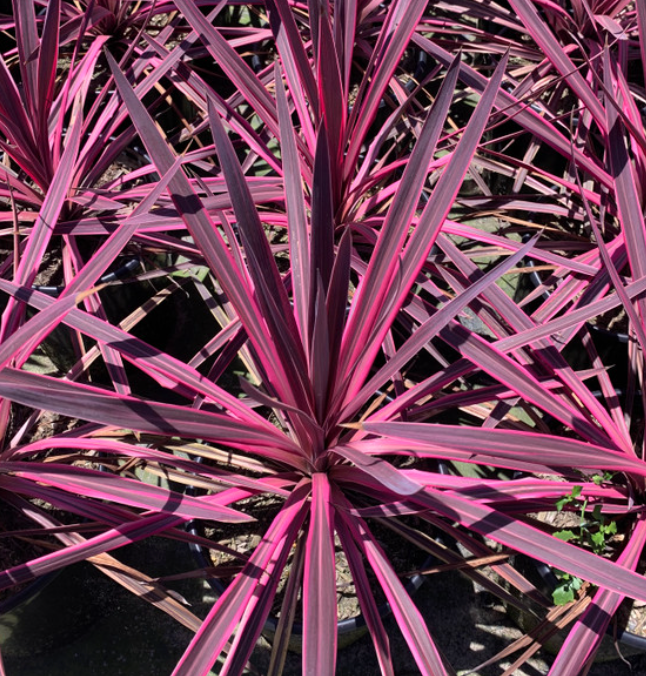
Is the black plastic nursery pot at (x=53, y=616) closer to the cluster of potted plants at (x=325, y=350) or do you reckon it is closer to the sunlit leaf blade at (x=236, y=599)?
the cluster of potted plants at (x=325, y=350)

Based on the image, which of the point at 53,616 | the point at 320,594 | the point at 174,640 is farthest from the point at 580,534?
the point at 53,616

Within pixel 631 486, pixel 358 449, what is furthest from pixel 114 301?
pixel 631 486

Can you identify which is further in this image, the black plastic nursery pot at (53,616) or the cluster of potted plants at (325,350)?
the black plastic nursery pot at (53,616)

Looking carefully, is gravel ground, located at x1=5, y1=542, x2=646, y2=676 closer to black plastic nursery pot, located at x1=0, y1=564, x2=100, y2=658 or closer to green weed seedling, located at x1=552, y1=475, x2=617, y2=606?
black plastic nursery pot, located at x1=0, y1=564, x2=100, y2=658

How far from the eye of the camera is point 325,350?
701mm

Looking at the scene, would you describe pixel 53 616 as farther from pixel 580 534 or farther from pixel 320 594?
pixel 580 534

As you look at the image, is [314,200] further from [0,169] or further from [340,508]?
[0,169]

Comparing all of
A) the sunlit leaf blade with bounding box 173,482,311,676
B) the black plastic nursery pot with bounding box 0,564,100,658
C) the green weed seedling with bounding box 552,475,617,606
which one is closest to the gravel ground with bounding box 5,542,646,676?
the black plastic nursery pot with bounding box 0,564,100,658

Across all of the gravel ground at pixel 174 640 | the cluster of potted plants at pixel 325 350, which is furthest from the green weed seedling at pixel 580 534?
the gravel ground at pixel 174 640

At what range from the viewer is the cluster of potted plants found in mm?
681

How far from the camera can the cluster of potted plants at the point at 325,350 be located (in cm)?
68

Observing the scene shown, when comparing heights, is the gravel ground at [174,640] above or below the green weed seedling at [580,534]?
below

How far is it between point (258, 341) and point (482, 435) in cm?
27

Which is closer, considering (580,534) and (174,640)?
(580,534)
